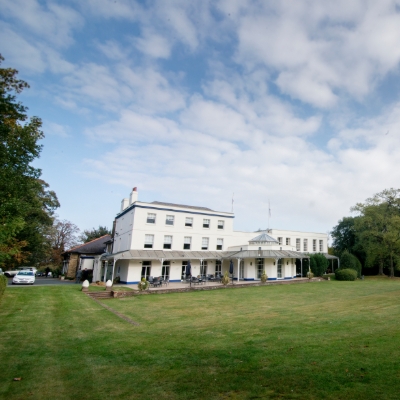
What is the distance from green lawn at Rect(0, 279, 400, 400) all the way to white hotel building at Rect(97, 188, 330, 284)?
59.8ft

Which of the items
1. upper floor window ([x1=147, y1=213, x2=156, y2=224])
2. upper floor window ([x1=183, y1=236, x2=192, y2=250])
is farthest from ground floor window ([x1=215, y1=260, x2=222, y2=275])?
upper floor window ([x1=147, y1=213, x2=156, y2=224])

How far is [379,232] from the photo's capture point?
127ft

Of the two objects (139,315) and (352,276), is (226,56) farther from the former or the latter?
(352,276)

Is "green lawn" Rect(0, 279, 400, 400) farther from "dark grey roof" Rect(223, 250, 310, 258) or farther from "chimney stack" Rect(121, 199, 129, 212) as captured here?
"chimney stack" Rect(121, 199, 129, 212)

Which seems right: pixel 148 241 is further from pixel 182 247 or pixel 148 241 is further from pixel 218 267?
pixel 218 267

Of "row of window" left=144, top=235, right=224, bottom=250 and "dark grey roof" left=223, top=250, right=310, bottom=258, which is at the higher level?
"row of window" left=144, top=235, right=224, bottom=250

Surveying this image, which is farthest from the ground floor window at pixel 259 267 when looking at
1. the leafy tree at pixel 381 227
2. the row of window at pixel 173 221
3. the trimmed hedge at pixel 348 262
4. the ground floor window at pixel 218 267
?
the leafy tree at pixel 381 227

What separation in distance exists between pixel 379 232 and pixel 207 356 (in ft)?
130

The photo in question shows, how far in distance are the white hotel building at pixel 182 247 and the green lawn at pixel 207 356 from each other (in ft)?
59.8

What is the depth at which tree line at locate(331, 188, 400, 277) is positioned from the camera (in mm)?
37625

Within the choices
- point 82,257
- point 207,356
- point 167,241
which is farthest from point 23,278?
point 207,356

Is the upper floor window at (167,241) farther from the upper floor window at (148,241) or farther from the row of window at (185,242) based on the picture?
the upper floor window at (148,241)

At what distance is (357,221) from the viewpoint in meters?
41.6

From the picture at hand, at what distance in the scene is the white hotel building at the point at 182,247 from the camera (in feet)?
101
